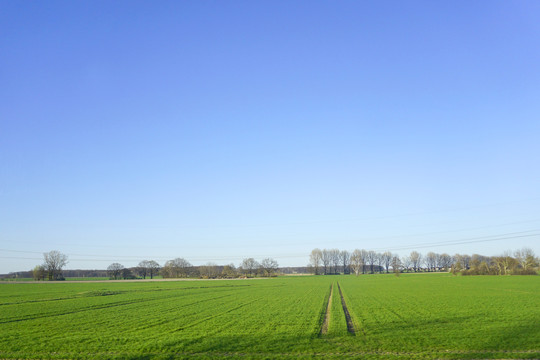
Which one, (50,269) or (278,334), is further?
(50,269)

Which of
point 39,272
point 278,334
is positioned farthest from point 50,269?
point 278,334

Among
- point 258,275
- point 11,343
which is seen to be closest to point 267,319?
point 11,343

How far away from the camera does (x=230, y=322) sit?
27.5m

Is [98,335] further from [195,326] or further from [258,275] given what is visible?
[258,275]

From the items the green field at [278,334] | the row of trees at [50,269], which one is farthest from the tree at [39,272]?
the green field at [278,334]

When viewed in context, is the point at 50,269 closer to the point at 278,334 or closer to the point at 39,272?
the point at 39,272

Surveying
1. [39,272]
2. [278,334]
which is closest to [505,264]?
[278,334]

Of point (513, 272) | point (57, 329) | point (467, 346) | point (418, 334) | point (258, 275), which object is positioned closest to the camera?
point (467, 346)

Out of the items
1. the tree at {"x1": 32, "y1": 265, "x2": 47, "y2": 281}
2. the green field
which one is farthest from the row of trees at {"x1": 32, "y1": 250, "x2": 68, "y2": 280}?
the green field

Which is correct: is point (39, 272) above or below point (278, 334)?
below

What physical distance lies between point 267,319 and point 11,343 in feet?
53.3

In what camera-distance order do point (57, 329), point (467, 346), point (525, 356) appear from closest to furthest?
point (525, 356)
point (467, 346)
point (57, 329)

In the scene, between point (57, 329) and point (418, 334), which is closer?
point (418, 334)

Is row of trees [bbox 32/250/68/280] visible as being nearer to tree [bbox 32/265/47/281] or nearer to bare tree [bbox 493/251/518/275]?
tree [bbox 32/265/47/281]
